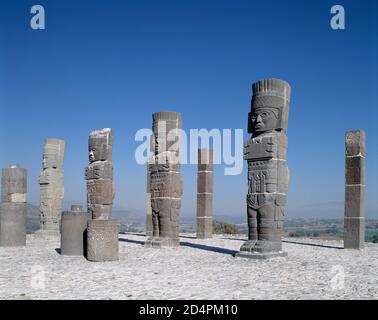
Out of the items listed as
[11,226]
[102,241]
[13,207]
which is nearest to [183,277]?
[102,241]

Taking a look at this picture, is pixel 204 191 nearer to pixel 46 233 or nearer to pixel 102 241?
pixel 46 233

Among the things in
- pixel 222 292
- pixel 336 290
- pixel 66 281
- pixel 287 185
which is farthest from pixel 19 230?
pixel 336 290

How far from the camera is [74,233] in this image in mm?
11539

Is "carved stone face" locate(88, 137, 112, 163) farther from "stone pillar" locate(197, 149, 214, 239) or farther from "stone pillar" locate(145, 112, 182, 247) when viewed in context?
"stone pillar" locate(197, 149, 214, 239)

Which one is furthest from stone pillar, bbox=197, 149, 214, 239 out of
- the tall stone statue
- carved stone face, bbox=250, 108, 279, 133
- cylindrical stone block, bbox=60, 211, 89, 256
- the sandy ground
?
cylindrical stone block, bbox=60, 211, 89, 256

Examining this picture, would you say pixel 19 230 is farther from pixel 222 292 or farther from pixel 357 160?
pixel 357 160

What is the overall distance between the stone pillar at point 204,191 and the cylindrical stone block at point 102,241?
8.70 metres

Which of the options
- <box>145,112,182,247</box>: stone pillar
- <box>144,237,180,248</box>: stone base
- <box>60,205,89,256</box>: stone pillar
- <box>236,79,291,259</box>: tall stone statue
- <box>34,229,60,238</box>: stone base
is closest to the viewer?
<box>236,79,291,259</box>: tall stone statue

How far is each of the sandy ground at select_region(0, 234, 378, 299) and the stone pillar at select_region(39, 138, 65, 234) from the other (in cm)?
633

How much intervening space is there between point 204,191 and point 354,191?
6.16 m

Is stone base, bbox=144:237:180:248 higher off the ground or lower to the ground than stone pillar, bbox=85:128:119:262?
lower

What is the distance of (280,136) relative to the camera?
11.2 metres

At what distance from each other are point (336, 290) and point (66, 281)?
14.6 feet

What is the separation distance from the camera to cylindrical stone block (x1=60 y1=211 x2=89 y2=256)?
451 inches
